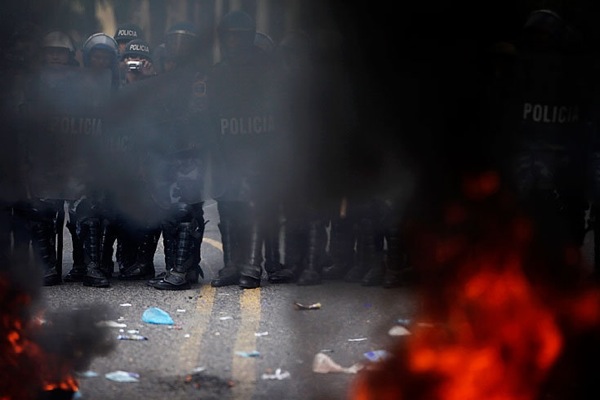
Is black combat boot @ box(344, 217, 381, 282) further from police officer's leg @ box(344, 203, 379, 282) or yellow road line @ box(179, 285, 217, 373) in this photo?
yellow road line @ box(179, 285, 217, 373)

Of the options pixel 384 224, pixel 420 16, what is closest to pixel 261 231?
pixel 384 224

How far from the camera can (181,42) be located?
25.5 ft

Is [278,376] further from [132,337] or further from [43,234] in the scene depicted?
[43,234]

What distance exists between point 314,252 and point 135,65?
2.28 m

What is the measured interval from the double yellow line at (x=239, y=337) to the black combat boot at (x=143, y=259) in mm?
518

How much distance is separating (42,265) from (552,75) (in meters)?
3.75

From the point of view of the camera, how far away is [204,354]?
530 cm

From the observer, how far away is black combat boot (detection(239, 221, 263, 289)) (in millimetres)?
7238

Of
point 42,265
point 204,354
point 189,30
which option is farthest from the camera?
point 189,30

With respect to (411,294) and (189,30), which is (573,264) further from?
(189,30)

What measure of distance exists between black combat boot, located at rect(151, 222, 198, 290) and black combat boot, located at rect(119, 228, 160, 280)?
327 millimetres

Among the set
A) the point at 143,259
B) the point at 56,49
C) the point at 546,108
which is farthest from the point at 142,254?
the point at 546,108

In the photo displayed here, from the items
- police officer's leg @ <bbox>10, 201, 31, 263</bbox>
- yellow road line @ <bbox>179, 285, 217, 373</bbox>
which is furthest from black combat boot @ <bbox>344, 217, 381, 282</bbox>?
police officer's leg @ <bbox>10, 201, 31, 263</bbox>

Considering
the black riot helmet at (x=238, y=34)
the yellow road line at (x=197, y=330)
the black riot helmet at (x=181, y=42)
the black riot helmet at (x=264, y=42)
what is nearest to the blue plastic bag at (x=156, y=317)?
the yellow road line at (x=197, y=330)
